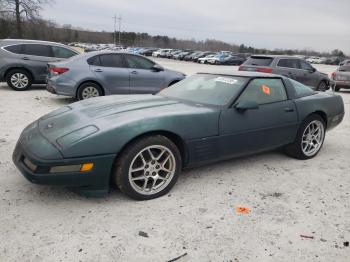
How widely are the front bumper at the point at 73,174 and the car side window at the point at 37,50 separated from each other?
8108 millimetres

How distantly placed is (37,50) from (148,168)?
862cm

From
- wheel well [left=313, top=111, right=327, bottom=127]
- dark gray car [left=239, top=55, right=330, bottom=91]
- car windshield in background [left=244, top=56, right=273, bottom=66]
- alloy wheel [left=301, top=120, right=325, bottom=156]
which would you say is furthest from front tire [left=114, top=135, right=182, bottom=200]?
car windshield in background [left=244, top=56, right=273, bottom=66]

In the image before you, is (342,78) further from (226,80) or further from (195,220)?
(195,220)

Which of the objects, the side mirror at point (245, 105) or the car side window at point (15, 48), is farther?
the car side window at point (15, 48)

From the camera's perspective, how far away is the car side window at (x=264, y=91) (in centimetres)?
432

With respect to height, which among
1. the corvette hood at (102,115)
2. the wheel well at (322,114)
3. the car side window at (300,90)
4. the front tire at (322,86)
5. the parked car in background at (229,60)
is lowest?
the parked car in background at (229,60)

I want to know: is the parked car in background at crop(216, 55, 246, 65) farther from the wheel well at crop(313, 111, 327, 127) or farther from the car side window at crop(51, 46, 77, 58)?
the wheel well at crop(313, 111, 327, 127)

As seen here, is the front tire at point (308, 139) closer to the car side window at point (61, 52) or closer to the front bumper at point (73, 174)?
the front bumper at point (73, 174)

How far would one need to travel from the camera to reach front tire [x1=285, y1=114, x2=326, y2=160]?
4.86 meters

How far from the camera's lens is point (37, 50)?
1059cm

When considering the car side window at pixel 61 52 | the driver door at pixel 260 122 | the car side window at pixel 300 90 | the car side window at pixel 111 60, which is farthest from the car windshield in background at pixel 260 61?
the driver door at pixel 260 122

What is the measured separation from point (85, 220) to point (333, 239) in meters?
2.15

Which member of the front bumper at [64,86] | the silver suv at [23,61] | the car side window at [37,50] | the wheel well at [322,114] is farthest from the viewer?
the car side window at [37,50]

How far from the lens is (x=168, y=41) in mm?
117812
